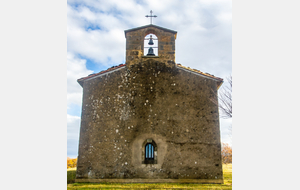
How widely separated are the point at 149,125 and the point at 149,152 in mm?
1313

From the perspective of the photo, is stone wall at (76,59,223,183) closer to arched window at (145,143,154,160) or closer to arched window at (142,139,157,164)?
arched window at (142,139,157,164)

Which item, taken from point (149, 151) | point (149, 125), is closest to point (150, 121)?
point (149, 125)

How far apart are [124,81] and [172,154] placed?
445cm

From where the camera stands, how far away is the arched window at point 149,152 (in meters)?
10.7

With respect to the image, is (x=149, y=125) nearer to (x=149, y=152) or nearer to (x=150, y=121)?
(x=150, y=121)

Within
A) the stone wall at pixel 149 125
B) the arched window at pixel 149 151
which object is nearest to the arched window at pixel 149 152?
the arched window at pixel 149 151

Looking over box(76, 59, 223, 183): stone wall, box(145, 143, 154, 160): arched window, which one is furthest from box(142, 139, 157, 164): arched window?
box(76, 59, 223, 183): stone wall

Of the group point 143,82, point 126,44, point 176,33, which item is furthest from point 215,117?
point 126,44

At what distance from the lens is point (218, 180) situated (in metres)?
10.5

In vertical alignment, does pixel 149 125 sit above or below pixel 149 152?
above

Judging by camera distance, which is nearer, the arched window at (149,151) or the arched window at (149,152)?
the arched window at (149,152)

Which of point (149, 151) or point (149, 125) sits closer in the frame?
point (149, 151)

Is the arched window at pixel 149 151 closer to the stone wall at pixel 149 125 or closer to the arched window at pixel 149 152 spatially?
the arched window at pixel 149 152

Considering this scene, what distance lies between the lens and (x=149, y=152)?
10.9 meters
